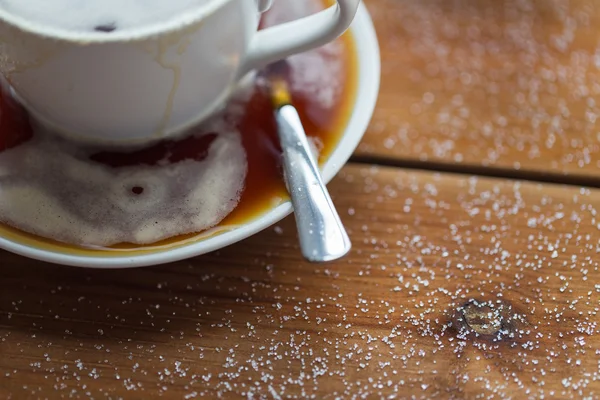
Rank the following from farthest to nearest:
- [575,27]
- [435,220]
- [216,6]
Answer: [575,27], [435,220], [216,6]

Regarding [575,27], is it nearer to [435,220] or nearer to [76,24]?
[435,220]

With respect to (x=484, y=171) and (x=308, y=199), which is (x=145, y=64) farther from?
(x=484, y=171)

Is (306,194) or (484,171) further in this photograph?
(484,171)

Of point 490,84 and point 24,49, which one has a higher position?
point 24,49

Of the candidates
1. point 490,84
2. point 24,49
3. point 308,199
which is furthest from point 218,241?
point 490,84

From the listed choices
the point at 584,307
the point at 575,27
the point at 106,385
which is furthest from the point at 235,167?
the point at 575,27

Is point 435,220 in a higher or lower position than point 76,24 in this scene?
lower

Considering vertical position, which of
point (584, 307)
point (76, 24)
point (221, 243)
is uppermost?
point (76, 24)

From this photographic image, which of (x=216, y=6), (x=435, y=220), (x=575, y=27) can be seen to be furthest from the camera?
(x=575, y=27)
